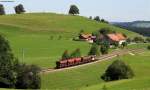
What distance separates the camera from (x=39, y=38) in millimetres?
146375

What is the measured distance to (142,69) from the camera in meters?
76.9

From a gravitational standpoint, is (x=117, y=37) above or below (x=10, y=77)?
below

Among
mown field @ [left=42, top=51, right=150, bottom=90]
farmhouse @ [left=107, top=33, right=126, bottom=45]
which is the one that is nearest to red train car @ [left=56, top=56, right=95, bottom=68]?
mown field @ [left=42, top=51, right=150, bottom=90]

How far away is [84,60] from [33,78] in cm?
2698

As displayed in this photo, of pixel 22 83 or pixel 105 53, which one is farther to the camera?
pixel 105 53

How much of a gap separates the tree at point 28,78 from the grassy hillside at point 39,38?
21.2 meters

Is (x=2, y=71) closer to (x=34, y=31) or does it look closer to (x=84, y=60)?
(x=84, y=60)

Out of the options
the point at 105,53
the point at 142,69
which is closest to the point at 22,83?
the point at 142,69

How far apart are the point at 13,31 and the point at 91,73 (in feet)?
308

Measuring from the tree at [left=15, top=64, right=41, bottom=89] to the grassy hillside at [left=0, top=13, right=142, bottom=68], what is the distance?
835 inches

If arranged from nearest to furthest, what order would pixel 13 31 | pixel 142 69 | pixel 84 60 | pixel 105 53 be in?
pixel 142 69 < pixel 84 60 < pixel 105 53 < pixel 13 31

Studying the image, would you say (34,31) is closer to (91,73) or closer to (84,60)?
(84,60)

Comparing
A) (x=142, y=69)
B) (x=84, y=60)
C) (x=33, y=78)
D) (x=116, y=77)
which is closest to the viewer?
(x=33, y=78)

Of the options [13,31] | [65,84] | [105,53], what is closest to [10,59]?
[65,84]
